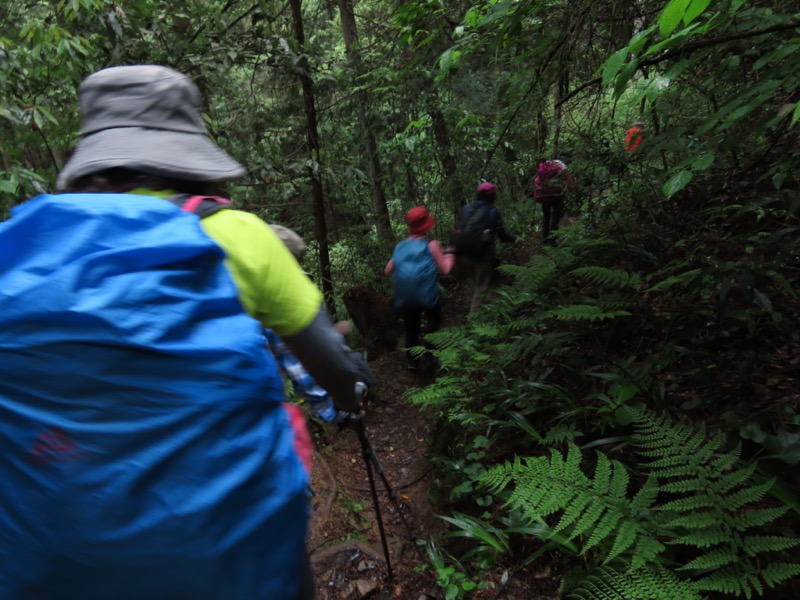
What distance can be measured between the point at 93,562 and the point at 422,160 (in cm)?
816

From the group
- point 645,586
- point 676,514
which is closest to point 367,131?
point 676,514

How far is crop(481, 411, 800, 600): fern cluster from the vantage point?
1992 mm

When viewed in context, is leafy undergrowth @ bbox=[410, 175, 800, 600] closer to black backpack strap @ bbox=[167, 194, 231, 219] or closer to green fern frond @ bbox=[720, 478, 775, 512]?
green fern frond @ bbox=[720, 478, 775, 512]

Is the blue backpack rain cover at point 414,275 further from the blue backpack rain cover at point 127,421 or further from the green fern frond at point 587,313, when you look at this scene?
the blue backpack rain cover at point 127,421

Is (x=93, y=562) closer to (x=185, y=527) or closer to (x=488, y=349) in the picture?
(x=185, y=527)

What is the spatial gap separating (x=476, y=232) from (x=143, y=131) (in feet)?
16.9

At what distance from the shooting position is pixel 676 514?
232 cm

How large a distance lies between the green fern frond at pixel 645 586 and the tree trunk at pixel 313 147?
519 cm

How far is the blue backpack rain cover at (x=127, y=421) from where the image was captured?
83cm

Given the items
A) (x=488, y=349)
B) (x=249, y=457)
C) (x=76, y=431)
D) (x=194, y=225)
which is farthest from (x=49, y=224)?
(x=488, y=349)

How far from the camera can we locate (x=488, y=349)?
484 cm

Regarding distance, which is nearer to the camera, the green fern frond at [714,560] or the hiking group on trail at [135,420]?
the hiking group on trail at [135,420]

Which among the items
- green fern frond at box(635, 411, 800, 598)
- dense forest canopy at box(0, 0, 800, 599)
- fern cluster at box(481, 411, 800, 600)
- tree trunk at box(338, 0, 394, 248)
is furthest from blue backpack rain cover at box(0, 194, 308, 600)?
tree trunk at box(338, 0, 394, 248)

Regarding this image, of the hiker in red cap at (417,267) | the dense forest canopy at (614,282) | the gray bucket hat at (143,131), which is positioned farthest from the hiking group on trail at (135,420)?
the hiker in red cap at (417,267)
